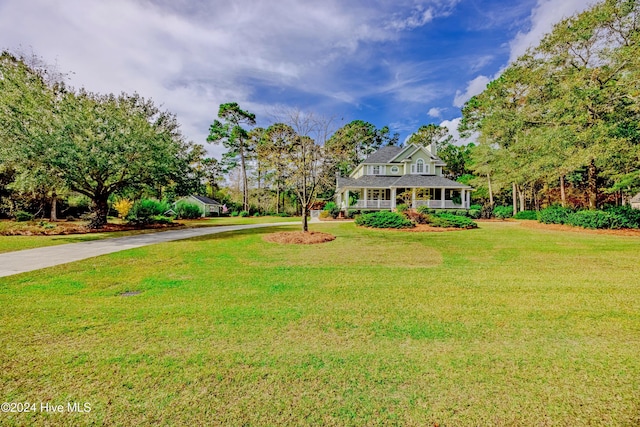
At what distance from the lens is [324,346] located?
11.4 feet

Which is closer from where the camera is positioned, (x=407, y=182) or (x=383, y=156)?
(x=407, y=182)

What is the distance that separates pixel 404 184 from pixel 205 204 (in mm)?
28624

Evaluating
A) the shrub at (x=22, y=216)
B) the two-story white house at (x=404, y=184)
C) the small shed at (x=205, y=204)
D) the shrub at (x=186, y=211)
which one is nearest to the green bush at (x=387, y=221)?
the two-story white house at (x=404, y=184)

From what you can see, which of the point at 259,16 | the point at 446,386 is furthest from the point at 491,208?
the point at 446,386

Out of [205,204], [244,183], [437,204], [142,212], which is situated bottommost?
[142,212]

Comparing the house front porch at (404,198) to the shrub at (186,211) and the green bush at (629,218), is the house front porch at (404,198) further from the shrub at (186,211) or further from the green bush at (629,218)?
the shrub at (186,211)

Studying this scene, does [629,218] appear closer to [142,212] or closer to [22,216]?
[142,212]

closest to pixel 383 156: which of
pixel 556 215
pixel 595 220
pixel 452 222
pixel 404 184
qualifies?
pixel 404 184

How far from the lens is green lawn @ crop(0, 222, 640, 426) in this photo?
2.42 metres

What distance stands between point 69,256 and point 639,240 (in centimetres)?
2124

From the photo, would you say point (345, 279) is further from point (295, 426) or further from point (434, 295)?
point (295, 426)

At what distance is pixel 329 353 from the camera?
130 inches

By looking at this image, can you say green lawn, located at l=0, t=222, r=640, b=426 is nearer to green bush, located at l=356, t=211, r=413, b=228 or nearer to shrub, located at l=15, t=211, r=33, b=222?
green bush, located at l=356, t=211, r=413, b=228

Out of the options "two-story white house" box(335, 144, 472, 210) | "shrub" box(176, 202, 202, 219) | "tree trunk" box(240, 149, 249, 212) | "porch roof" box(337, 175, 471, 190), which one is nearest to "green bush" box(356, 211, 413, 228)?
"two-story white house" box(335, 144, 472, 210)
